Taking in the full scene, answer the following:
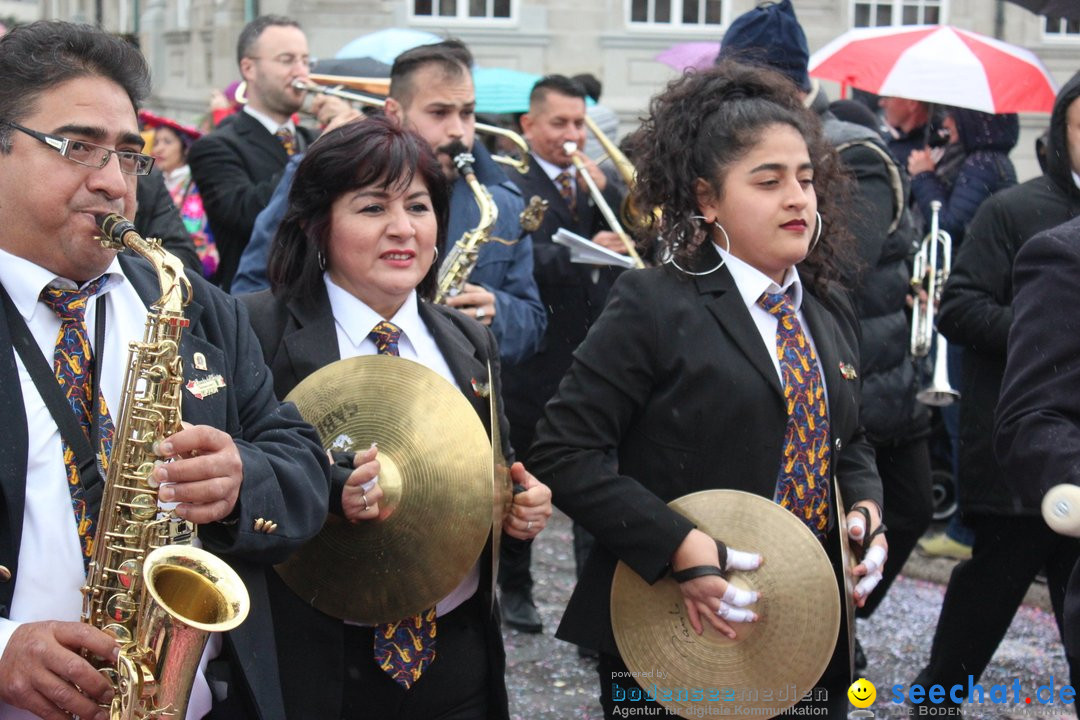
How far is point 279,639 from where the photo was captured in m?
2.92

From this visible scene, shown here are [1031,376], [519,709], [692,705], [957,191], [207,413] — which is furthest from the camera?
[957,191]

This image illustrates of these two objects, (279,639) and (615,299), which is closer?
(279,639)

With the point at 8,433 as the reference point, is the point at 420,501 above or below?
below

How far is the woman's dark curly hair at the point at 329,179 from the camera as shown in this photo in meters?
3.22

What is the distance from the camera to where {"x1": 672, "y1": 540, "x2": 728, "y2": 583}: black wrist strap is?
2980 mm

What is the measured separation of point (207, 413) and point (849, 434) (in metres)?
1.65

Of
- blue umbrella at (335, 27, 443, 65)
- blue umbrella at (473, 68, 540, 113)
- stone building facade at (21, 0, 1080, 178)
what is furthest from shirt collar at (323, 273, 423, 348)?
stone building facade at (21, 0, 1080, 178)

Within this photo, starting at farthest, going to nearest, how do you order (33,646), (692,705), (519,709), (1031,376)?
(519,709)
(692,705)
(1031,376)
(33,646)

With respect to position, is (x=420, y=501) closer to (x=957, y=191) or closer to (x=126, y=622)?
(x=126, y=622)

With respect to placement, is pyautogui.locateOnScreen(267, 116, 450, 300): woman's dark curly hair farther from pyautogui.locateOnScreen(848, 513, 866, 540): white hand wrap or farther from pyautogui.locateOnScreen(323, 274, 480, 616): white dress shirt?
pyautogui.locateOnScreen(848, 513, 866, 540): white hand wrap

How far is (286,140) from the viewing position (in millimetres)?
6195

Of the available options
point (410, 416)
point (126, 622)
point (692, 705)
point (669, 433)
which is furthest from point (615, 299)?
point (126, 622)

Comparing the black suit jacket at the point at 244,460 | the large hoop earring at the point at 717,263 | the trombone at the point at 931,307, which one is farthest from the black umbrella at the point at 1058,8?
the black suit jacket at the point at 244,460

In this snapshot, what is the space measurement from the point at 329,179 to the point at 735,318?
1032 mm
